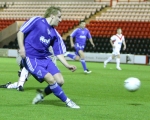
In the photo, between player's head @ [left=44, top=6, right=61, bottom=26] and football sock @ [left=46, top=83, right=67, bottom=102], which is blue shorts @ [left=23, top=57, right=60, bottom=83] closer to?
football sock @ [left=46, top=83, right=67, bottom=102]

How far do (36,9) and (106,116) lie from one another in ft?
108

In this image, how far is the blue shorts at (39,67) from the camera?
8.51m

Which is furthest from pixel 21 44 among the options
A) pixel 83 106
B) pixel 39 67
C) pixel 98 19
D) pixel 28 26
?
pixel 98 19

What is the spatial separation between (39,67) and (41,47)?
1.29 ft

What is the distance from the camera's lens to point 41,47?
28.6ft

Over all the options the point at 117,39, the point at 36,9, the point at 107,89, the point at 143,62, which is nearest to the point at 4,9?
the point at 36,9

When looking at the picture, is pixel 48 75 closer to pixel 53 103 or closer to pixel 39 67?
pixel 39 67

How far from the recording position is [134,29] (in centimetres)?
3309

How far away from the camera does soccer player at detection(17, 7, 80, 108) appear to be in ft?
27.9

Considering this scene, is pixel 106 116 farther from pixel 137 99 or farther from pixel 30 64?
pixel 137 99

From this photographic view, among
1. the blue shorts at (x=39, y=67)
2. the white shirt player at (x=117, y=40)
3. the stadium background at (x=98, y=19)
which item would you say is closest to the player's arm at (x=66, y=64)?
the blue shorts at (x=39, y=67)

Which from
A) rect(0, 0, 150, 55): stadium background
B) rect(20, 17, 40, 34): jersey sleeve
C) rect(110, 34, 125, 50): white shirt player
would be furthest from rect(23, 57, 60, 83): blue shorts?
rect(0, 0, 150, 55): stadium background

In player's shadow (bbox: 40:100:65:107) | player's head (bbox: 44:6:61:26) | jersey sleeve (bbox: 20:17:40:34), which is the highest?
player's head (bbox: 44:6:61:26)

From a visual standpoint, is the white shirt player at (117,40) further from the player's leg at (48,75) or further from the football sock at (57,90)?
the football sock at (57,90)
